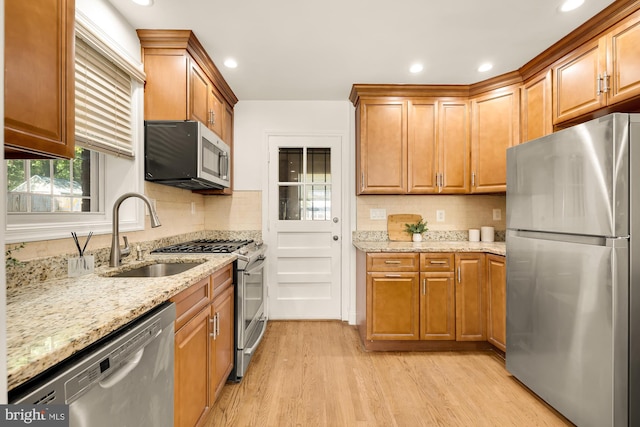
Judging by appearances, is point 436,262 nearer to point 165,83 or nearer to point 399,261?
point 399,261

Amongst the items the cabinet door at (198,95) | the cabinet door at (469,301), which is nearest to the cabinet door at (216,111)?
the cabinet door at (198,95)

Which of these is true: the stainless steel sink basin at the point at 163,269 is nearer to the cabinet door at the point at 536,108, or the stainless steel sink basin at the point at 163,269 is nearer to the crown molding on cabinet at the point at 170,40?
the crown molding on cabinet at the point at 170,40

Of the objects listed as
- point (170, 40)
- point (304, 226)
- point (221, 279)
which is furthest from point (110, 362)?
point (304, 226)

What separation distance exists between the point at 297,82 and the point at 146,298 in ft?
7.96

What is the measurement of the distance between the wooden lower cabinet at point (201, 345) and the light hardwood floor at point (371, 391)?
28 cm

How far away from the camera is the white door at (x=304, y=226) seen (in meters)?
3.40

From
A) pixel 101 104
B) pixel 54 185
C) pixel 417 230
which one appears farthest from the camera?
pixel 417 230

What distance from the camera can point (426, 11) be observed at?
1.92 meters

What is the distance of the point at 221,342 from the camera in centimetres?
191

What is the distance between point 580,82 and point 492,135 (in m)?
0.77

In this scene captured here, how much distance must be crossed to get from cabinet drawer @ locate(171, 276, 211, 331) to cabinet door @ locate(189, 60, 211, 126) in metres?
1.24

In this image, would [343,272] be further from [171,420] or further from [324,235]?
[171,420]

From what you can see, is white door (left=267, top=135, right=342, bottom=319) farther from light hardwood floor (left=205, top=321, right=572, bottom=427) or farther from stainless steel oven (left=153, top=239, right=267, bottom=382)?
stainless steel oven (left=153, top=239, right=267, bottom=382)

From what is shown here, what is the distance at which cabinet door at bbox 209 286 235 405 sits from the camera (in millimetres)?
1777
